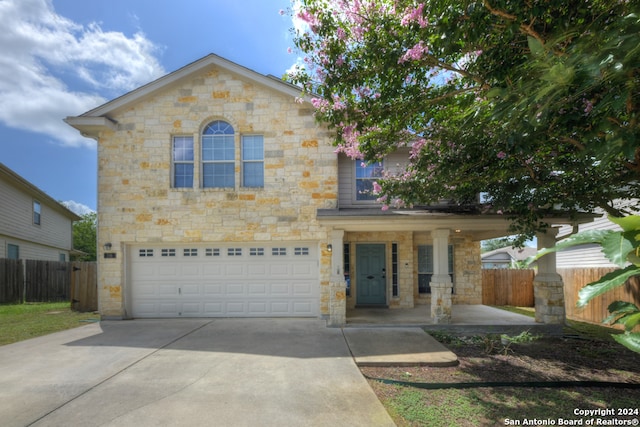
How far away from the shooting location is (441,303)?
8609mm

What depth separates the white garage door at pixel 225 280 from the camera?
9.74 metres

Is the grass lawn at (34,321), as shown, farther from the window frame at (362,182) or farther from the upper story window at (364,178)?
the upper story window at (364,178)

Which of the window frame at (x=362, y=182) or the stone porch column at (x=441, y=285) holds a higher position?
the window frame at (x=362, y=182)

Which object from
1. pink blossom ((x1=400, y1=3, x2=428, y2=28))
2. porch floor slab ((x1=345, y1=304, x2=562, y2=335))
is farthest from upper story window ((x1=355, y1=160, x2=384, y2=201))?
pink blossom ((x1=400, y1=3, x2=428, y2=28))

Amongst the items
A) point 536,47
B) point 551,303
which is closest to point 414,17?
point 536,47

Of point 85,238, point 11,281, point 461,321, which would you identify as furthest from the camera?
point 85,238

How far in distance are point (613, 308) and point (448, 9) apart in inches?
177

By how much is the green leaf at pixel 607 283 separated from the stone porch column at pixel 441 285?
769cm

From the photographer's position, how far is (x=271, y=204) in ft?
31.8

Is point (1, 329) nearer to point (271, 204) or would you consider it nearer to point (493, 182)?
point (271, 204)

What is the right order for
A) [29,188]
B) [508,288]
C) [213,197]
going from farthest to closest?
1. [29,188]
2. [508,288]
3. [213,197]

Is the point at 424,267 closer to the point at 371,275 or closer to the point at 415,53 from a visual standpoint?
the point at 371,275

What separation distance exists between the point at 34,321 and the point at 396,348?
34.8 ft

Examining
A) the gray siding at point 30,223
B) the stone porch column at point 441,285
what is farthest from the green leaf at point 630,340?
the gray siding at point 30,223
